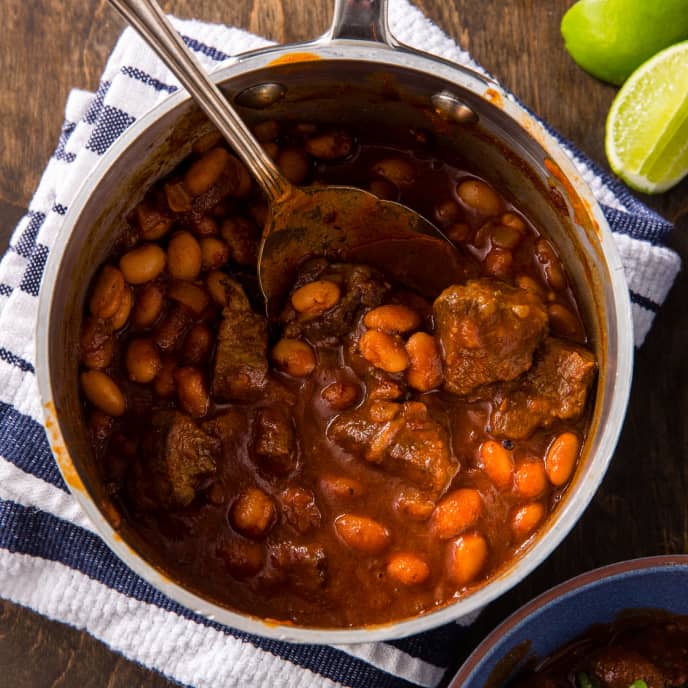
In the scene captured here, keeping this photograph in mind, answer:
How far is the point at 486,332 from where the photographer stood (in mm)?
2383

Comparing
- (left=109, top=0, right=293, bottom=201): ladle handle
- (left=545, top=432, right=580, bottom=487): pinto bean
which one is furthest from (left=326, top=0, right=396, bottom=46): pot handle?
(left=545, top=432, right=580, bottom=487): pinto bean

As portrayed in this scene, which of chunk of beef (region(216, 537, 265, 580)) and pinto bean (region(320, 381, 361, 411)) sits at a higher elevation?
pinto bean (region(320, 381, 361, 411))

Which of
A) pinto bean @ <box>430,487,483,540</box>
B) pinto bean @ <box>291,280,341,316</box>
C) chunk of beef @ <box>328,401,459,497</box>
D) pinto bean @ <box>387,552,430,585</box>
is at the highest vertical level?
pinto bean @ <box>291,280,341,316</box>

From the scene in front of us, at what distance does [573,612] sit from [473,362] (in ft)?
2.83

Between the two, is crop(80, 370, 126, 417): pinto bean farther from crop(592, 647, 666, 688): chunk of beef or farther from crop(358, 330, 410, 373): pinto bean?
crop(592, 647, 666, 688): chunk of beef

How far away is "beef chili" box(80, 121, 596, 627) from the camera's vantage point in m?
2.37

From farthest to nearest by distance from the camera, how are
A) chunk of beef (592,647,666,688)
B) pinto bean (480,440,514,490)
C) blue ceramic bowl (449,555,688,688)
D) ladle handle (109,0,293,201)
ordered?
1. chunk of beef (592,647,666,688)
2. blue ceramic bowl (449,555,688,688)
3. pinto bean (480,440,514,490)
4. ladle handle (109,0,293,201)

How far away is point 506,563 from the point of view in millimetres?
2381

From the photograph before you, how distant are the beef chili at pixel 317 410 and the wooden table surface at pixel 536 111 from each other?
548 millimetres

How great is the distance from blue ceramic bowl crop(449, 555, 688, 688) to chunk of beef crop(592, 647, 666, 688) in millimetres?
111

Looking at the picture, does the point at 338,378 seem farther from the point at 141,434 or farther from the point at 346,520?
the point at 141,434

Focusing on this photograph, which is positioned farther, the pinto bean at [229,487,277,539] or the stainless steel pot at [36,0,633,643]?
the pinto bean at [229,487,277,539]

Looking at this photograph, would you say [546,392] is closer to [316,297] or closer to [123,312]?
[316,297]

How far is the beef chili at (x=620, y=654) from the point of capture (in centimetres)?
276
